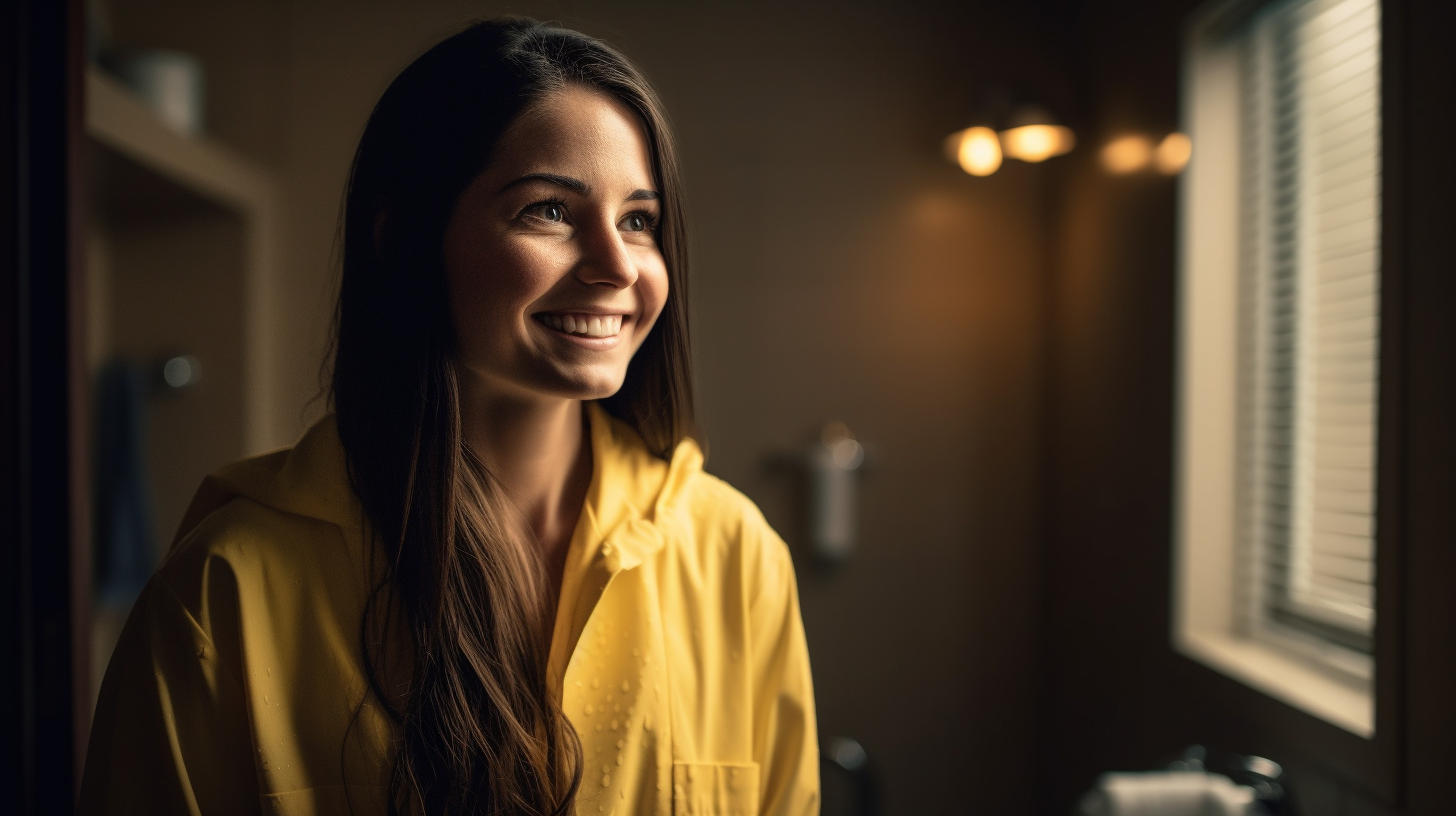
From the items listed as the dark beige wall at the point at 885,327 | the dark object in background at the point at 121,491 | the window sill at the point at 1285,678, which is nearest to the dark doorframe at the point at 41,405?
the dark object in background at the point at 121,491

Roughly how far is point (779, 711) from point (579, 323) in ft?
1.31

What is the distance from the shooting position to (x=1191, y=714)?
159cm

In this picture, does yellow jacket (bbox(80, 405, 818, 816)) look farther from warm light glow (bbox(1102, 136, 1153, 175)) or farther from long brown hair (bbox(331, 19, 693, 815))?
warm light glow (bbox(1102, 136, 1153, 175))

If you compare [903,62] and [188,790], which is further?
[903,62]

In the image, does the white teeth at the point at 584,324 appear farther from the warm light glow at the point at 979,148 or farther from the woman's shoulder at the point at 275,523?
the warm light glow at the point at 979,148

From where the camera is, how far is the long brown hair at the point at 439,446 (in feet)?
2.33

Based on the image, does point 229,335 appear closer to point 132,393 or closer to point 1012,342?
point 132,393

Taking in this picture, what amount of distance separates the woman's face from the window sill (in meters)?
1.07

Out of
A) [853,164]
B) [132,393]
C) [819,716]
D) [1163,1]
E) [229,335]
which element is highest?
[1163,1]

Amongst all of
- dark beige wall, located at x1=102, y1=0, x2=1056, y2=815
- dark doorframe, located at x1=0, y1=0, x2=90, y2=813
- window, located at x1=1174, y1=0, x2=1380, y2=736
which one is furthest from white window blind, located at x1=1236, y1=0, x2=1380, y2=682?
dark doorframe, located at x1=0, y1=0, x2=90, y2=813

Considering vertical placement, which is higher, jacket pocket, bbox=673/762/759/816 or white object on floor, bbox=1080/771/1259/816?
jacket pocket, bbox=673/762/759/816

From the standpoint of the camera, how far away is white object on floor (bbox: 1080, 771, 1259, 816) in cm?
117

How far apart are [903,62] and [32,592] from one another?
6.32 feet

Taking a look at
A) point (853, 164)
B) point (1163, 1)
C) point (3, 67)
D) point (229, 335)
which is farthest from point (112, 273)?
point (1163, 1)
